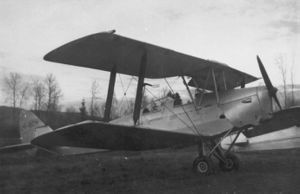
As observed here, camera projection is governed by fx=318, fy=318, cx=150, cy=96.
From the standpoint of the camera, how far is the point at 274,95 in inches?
311

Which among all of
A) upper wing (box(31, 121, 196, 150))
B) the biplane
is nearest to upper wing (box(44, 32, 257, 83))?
the biplane

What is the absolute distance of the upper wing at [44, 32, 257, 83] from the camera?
6.81m

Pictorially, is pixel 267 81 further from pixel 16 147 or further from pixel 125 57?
pixel 16 147

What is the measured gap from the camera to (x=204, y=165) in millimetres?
7535

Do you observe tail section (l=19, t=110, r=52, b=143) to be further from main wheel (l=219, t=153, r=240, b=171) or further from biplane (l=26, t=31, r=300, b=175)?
main wheel (l=219, t=153, r=240, b=171)

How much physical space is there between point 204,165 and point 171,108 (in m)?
1.83

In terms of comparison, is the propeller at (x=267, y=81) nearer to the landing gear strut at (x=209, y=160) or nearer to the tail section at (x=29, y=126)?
the landing gear strut at (x=209, y=160)

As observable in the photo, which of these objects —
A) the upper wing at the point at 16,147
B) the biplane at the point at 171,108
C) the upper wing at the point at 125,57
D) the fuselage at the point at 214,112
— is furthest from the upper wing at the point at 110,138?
the upper wing at the point at 125,57

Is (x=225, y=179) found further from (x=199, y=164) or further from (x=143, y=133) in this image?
(x=143, y=133)

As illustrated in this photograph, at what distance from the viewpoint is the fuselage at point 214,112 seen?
311 inches

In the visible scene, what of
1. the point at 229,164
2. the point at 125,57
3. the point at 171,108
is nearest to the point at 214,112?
the point at 171,108

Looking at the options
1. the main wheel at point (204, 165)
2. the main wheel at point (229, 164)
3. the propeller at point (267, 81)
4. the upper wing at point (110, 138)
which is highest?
the propeller at point (267, 81)

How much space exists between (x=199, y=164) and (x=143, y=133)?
161cm

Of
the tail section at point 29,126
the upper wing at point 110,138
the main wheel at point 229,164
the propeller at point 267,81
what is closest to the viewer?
the upper wing at point 110,138
